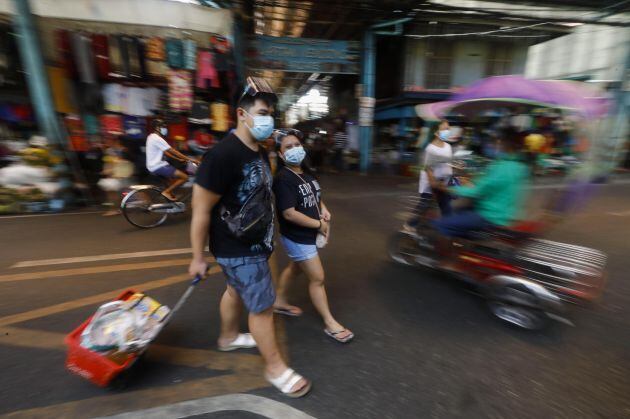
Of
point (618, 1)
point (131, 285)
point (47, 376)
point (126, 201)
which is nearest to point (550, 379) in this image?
point (47, 376)

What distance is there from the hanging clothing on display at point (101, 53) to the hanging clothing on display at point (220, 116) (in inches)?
93.5

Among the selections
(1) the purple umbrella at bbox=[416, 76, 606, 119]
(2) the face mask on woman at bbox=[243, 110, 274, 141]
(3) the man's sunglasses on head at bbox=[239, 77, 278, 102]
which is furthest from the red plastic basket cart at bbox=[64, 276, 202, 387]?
(1) the purple umbrella at bbox=[416, 76, 606, 119]

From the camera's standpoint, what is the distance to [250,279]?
2100mm

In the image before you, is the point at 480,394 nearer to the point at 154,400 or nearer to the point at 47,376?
the point at 154,400

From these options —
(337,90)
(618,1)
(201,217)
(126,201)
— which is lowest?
(126,201)

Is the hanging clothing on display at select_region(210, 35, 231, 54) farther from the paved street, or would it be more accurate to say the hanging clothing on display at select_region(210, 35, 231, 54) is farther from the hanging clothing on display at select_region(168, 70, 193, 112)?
the paved street

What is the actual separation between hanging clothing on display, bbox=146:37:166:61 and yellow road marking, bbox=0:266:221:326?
19.2 feet

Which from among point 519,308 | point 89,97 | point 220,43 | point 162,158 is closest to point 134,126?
point 89,97

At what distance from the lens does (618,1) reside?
968 centimetres

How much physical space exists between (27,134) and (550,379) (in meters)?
11.5

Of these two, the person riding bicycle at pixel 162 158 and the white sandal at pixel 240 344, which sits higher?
the person riding bicycle at pixel 162 158

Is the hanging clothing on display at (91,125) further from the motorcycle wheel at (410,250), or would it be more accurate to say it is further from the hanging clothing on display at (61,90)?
the motorcycle wheel at (410,250)

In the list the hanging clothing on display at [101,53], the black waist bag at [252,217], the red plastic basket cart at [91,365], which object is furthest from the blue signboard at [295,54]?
the red plastic basket cart at [91,365]

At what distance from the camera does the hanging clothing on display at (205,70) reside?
306 inches
